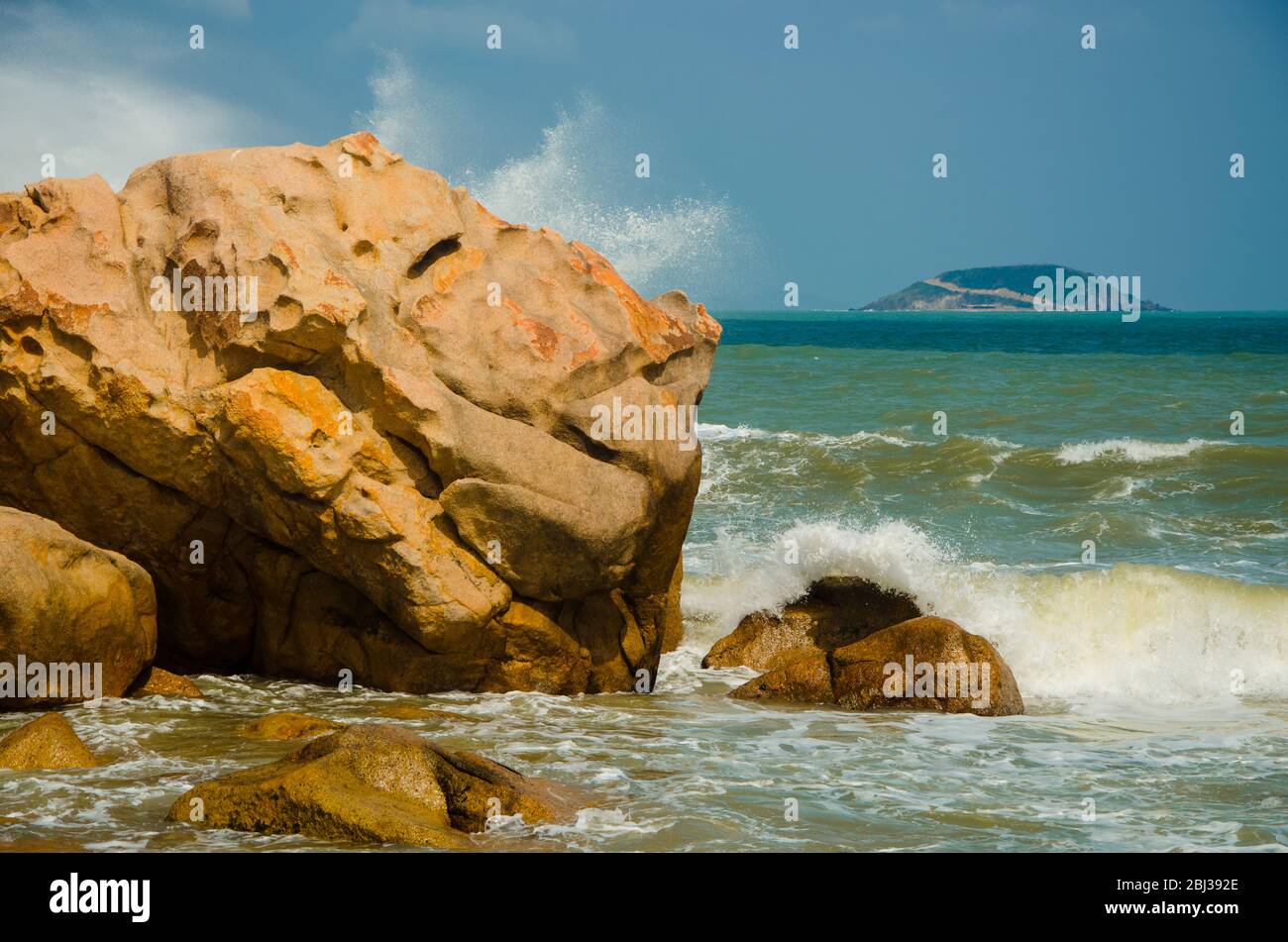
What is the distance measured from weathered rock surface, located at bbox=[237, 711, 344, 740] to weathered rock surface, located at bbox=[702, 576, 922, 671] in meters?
4.23

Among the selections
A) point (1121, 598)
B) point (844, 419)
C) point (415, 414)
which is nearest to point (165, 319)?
point (415, 414)

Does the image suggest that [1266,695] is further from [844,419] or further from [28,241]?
[844,419]

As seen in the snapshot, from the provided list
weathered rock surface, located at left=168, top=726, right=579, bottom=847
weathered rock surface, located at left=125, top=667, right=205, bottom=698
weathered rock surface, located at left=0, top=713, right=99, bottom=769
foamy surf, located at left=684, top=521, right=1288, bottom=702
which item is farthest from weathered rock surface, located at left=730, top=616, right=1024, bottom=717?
weathered rock surface, located at left=0, top=713, right=99, bottom=769

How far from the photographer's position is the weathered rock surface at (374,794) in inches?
244

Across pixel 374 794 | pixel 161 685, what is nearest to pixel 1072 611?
pixel 161 685

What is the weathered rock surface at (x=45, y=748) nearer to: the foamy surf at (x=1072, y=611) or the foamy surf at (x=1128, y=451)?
the foamy surf at (x=1072, y=611)

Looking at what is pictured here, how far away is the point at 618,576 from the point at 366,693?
1976mm

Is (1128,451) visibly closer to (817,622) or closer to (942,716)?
(817,622)

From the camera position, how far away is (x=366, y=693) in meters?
9.78

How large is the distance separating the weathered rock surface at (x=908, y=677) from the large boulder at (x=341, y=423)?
126 centimetres

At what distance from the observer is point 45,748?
7.50 m

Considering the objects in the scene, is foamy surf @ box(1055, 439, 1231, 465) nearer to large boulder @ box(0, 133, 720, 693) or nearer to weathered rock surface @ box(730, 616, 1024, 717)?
weathered rock surface @ box(730, 616, 1024, 717)

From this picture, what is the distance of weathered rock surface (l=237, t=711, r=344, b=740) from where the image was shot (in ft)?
27.2
